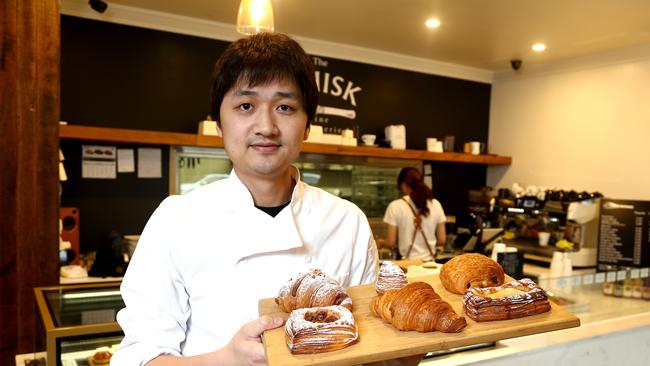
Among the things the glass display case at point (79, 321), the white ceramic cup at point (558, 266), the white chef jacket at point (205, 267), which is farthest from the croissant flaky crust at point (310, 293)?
the white ceramic cup at point (558, 266)

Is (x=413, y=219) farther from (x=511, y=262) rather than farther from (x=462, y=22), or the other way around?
(x=462, y=22)

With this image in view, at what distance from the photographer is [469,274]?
111cm

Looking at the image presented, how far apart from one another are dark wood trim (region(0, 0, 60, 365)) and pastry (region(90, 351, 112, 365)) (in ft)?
2.76

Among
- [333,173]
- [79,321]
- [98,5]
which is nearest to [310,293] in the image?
[79,321]

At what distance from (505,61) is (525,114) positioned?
0.72 m

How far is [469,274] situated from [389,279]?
0.66 feet

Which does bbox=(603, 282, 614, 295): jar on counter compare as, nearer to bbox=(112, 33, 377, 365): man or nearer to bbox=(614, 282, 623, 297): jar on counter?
bbox=(614, 282, 623, 297): jar on counter

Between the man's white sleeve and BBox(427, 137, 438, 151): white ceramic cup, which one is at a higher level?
BBox(427, 137, 438, 151): white ceramic cup

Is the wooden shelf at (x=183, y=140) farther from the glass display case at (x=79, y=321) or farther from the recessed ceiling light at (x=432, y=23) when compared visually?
the glass display case at (x=79, y=321)

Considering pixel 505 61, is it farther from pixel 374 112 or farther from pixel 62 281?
pixel 62 281

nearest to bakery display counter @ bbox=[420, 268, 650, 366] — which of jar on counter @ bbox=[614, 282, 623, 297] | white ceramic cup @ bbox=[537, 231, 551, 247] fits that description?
jar on counter @ bbox=[614, 282, 623, 297]

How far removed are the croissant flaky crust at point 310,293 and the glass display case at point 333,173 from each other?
137 inches

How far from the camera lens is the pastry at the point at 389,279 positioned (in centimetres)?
104

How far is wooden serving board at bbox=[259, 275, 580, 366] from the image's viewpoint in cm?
80
